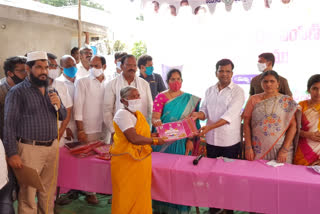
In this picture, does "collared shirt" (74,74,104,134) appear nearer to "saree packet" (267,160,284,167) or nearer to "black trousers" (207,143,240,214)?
"black trousers" (207,143,240,214)

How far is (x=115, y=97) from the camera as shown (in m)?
3.59

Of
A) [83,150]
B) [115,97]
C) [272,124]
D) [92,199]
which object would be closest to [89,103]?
[115,97]

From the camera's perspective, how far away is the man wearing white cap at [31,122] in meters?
2.56

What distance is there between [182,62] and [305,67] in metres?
2.39

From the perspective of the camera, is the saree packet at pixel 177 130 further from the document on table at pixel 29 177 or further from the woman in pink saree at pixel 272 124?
the document on table at pixel 29 177

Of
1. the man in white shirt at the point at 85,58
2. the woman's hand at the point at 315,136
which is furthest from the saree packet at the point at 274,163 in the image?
the man in white shirt at the point at 85,58

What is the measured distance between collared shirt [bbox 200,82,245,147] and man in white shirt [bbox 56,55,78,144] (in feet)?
6.24

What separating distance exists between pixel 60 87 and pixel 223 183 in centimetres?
228

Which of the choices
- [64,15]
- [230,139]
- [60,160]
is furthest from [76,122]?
[64,15]

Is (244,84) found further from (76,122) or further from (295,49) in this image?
(76,122)

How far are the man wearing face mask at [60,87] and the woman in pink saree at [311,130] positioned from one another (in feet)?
8.86

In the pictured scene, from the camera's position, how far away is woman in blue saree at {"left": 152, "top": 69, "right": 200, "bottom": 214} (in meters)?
3.11

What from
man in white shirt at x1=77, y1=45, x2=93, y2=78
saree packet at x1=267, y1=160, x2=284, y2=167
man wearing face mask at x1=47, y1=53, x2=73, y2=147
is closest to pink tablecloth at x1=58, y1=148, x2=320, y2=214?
saree packet at x1=267, y1=160, x2=284, y2=167

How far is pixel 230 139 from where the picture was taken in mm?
3105
